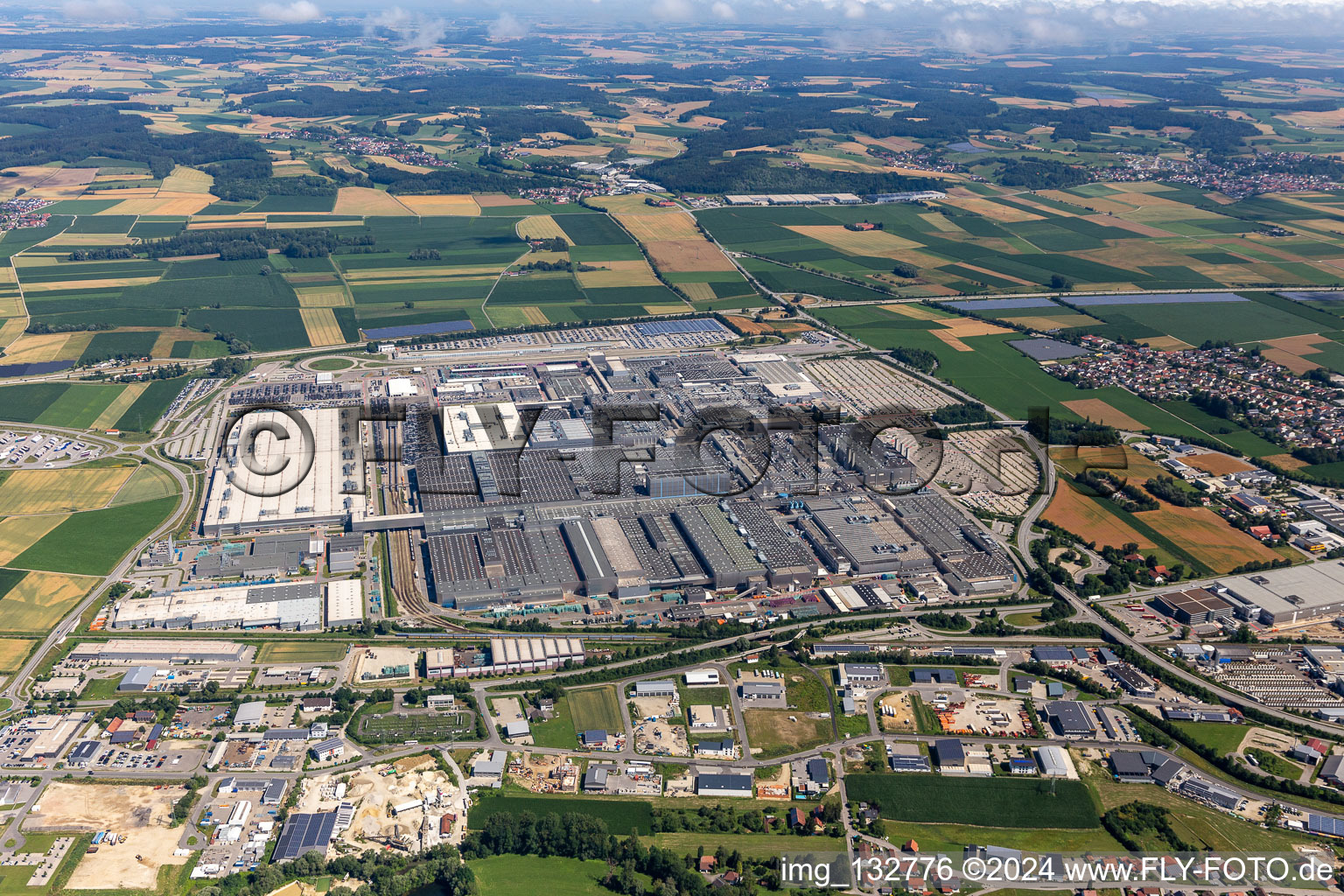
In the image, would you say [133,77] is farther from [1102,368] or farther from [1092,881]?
[1092,881]

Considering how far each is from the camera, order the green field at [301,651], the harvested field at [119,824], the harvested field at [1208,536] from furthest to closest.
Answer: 1. the harvested field at [1208,536]
2. the green field at [301,651]
3. the harvested field at [119,824]

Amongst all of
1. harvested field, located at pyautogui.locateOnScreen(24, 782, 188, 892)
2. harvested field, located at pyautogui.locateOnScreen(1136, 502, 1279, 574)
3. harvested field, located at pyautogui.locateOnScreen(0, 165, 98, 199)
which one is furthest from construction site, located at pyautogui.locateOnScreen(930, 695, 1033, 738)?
harvested field, located at pyautogui.locateOnScreen(0, 165, 98, 199)

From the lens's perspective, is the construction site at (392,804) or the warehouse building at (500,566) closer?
the construction site at (392,804)

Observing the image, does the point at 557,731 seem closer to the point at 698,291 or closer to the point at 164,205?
the point at 698,291

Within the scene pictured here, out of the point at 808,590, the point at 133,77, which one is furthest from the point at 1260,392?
the point at 133,77

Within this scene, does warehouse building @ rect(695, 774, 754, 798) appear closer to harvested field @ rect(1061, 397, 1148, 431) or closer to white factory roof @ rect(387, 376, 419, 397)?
white factory roof @ rect(387, 376, 419, 397)

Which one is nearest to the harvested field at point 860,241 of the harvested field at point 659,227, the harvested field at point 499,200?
the harvested field at point 659,227

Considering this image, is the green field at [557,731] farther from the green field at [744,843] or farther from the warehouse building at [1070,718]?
the warehouse building at [1070,718]
